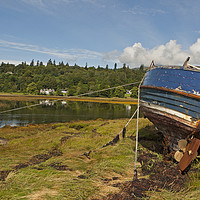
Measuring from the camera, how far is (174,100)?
5863 millimetres

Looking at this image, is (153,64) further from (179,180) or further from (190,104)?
(179,180)

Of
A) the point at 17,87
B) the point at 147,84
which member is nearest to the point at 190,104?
the point at 147,84

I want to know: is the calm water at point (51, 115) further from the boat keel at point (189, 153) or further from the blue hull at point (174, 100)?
the boat keel at point (189, 153)

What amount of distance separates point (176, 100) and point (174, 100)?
0.06m

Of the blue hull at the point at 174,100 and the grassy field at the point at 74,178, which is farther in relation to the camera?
the blue hull at the point at 174,100

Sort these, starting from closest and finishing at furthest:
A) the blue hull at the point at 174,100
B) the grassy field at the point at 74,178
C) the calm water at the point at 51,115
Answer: the grassy field at the point at 74,178, the blue hull at the point at 174,100, the calm water at the point at 51,115

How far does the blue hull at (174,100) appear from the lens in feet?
18.4

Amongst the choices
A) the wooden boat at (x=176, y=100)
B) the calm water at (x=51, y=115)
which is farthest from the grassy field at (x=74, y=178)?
the calm water at (x=51, y=115)

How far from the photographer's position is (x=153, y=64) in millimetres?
7453

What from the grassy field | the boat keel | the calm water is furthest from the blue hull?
the calm water

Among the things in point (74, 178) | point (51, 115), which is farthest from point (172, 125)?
point (51, 115)

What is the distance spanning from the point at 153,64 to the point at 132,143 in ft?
13.2

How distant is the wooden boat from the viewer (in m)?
5.61

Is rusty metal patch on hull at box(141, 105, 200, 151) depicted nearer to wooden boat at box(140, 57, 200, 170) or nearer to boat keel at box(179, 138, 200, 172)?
wooden boat at box(140, 57, 200, 170)
